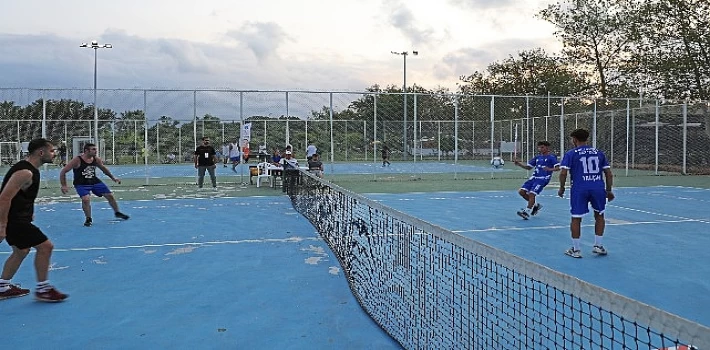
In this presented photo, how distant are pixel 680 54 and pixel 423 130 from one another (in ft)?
49.0

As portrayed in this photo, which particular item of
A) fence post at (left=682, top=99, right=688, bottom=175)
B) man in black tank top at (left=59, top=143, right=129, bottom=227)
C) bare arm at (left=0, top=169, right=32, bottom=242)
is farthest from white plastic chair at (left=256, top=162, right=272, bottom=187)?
fence post at (left=682, top=99, right=688, bottom=175)

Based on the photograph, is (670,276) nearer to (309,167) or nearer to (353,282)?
(353,282)

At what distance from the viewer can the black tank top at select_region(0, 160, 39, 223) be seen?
6000 mm

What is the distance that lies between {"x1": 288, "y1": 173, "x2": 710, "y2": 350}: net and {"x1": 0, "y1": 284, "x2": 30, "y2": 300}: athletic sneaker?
11.7ft

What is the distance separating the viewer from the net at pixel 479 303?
2.57 meters

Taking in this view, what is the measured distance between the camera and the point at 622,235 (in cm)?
1010

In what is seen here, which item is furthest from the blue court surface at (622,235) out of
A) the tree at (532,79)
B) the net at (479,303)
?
the tree at (532,79)

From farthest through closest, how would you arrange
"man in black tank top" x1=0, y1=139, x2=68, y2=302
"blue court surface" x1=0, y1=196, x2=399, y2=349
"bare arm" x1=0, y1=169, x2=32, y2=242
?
"man in black tank top" x1=0, y1=139, x2=68, y2=302
"bare arm" x1=0, y1=169, x2=32, y2=242
"blue court surface" x1=0, y1=196, x2=399, y2=349

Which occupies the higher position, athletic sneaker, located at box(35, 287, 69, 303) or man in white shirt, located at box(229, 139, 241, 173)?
man in white shirt, located at box(229, 139, 241, 173)

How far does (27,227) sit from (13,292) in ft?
2.55

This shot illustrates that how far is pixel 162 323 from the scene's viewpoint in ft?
17.6

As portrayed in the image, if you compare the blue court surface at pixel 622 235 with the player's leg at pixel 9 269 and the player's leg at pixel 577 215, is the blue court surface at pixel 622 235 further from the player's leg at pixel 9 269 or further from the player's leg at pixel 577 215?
the player's leg at pixel 9 269

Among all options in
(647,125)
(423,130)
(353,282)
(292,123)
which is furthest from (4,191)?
(423,130)

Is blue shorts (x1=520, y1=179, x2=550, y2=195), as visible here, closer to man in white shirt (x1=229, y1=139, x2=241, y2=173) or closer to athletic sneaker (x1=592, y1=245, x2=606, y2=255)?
athletic sneaker (x1=592, y1=245, x2=606, y2=255)
